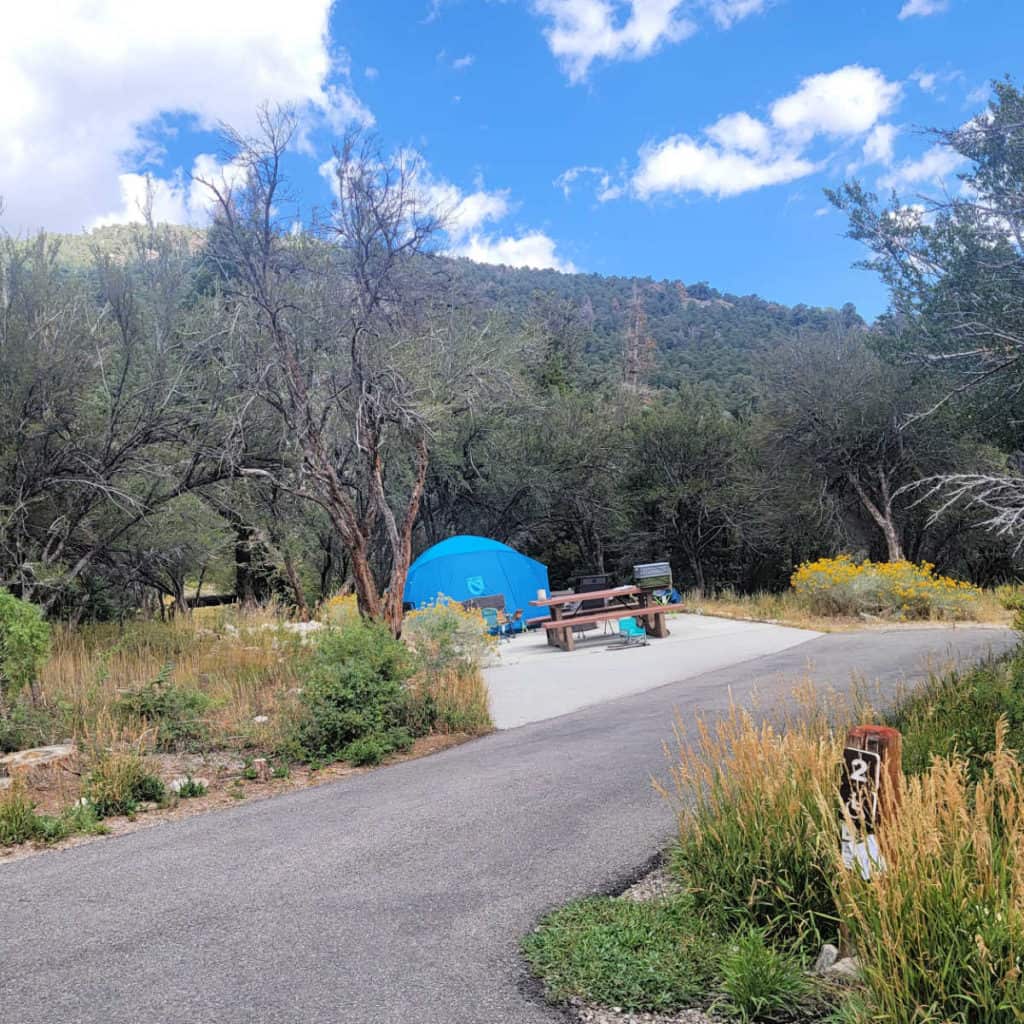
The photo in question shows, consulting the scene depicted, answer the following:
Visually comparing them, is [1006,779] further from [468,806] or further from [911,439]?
[911,439]

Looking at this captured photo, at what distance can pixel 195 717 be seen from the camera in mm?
7723

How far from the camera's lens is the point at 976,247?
37.5 feet

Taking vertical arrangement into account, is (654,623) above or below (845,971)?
below

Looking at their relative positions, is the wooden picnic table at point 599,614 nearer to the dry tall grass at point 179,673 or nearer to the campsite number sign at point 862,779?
the dry tall grass at point 179,673

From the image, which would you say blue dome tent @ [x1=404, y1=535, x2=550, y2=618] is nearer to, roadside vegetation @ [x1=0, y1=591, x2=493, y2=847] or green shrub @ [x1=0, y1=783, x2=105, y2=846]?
roadside vegetation @ [x1=0, y1=591, x2=493, y2=847]

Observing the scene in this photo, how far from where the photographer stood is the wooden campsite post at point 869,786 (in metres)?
2.89

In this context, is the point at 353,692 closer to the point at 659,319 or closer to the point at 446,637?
the point at 446,637

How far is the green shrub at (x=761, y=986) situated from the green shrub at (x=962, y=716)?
1.64m

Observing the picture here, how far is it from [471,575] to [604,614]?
4.03 m

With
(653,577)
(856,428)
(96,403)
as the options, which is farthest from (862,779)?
(856,428)

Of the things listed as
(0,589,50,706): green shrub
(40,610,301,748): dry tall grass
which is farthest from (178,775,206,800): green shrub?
(0,589,50,706): green shrub

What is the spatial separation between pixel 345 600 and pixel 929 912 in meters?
16.4

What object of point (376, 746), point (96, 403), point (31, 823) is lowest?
point (376, 746)

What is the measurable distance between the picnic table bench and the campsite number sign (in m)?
11.5
